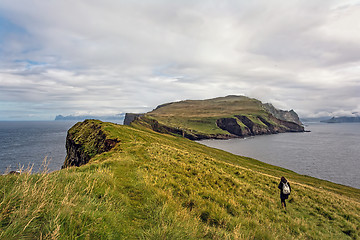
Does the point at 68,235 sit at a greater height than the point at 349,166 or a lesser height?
greater

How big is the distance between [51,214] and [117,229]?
6.07 ft

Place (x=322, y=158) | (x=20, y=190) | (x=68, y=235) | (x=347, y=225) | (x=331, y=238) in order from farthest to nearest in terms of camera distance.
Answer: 1. (x=322, y=158)
2. (x=347, y=225)
3. (x=331, y=238)
4. (x=20, y=190)
5. (x=68, y=235)

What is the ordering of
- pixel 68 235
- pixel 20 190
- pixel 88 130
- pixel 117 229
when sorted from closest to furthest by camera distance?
pixel 68 235
pixel 20 190
pixel 117 229
pixel 88 130

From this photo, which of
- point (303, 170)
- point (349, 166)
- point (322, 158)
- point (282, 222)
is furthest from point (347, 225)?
point (322, 158)

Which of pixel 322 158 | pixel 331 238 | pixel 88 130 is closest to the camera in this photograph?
pixel 331 238

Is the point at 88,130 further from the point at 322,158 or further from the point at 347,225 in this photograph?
the point at 322,158

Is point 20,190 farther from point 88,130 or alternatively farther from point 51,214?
point 88,130

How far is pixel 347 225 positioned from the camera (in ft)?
44.7

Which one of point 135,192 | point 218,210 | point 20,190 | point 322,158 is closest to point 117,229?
point 20,190

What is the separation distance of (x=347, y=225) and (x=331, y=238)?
4616 millimetres

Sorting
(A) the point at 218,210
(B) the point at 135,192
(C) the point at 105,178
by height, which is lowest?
(A) the point at 218,210

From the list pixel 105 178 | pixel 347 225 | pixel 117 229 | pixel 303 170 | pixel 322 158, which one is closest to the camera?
pixel 117 229

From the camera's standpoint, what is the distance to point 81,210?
519cm

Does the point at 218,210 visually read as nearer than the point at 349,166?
Yes
